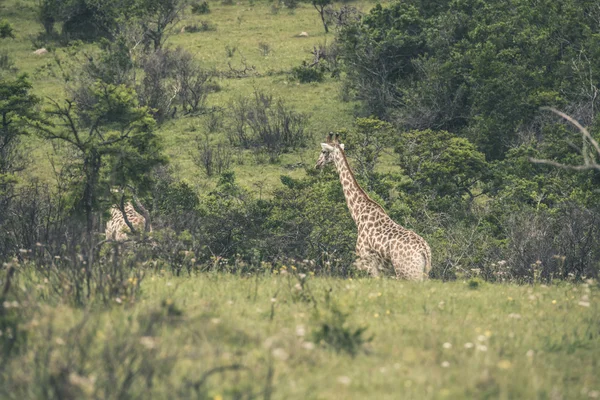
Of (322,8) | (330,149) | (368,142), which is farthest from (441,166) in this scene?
(322,8)

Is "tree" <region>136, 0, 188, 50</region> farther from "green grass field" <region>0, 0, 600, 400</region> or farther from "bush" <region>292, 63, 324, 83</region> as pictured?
"green grass field" <region>0, 0, 600, 400</region>

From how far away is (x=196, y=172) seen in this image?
105 feet

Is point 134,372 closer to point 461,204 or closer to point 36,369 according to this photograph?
point 36,369

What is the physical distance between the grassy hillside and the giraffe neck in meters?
13.3

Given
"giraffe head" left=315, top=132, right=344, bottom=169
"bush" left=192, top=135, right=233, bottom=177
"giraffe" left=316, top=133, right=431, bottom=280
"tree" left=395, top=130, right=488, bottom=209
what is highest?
"giraffe head" left=315, top=132, right=344, bottom=169

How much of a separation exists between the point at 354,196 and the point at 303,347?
8973 mm

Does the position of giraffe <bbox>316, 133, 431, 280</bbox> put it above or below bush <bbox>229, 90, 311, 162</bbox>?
above

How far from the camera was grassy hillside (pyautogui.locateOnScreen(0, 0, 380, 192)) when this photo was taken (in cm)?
3319

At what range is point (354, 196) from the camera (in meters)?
15.7

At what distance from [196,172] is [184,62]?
11296 millimetres

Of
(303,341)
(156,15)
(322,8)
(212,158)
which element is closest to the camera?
(303,341)

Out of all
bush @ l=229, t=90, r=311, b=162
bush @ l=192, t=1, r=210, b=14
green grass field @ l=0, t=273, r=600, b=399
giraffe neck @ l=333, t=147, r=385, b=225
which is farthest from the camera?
bush @ l=192, t=1, r=210, b=14

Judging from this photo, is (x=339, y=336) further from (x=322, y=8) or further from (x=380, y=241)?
(x=322, y=8)

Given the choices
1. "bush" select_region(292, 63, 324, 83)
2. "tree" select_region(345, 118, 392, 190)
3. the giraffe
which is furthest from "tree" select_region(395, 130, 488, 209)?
"bush" select_region(292, 63, 324, 83)
